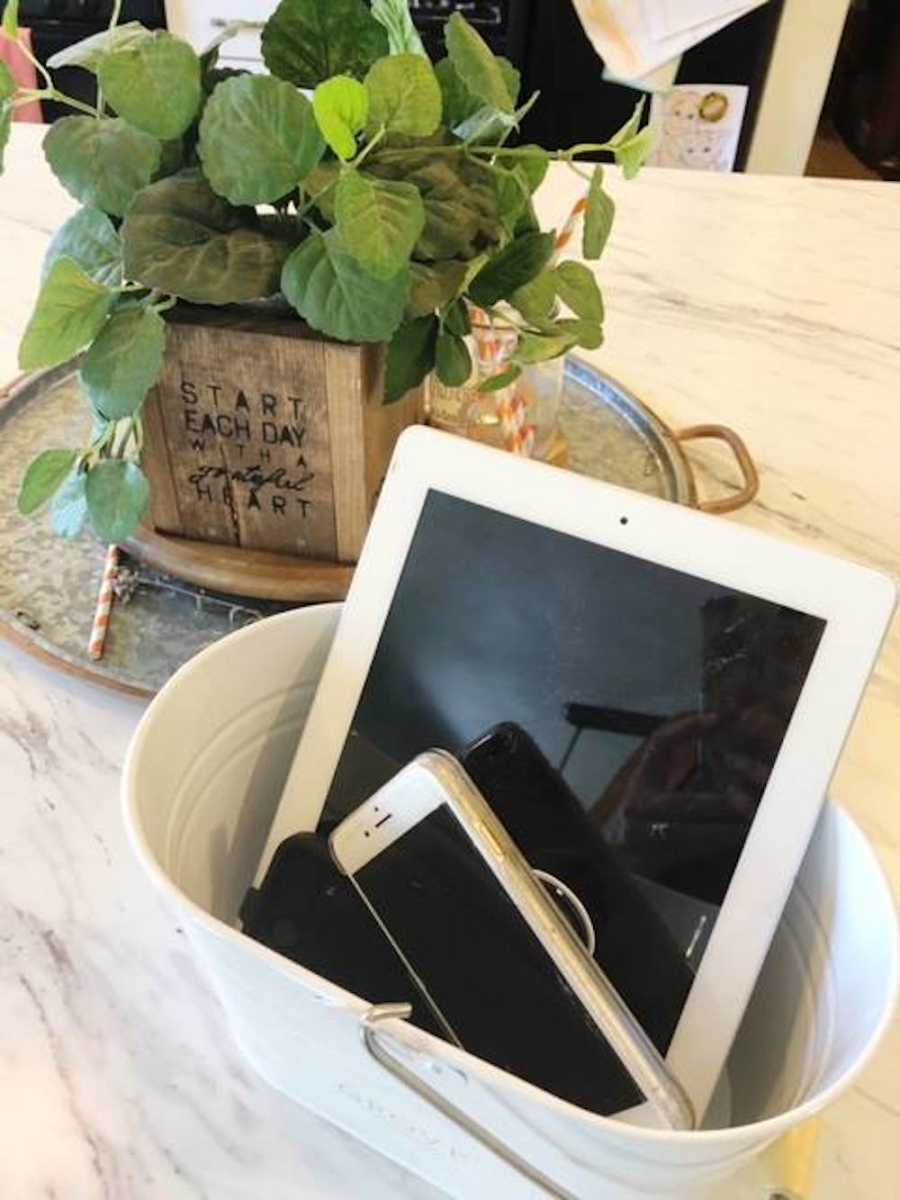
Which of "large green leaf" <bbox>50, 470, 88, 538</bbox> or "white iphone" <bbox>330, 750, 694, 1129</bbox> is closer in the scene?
"white iphone" <bbox>330, 750, 694, 1129</bbox>

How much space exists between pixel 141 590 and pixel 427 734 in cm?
24

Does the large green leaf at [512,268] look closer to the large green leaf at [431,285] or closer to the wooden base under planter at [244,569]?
the large green leaf at [431,285]

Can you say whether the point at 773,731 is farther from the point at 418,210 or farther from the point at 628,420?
the point at 628,420

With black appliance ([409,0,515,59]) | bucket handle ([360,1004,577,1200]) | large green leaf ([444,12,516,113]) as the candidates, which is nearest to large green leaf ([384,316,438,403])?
large green leaf ([444,12,516,113])

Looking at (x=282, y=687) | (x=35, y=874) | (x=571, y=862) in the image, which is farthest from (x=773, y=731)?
(x=35, y=874)

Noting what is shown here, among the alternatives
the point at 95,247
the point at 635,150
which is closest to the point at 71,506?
the point at 95,247

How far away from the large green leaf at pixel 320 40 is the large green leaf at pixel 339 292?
0.35 ft

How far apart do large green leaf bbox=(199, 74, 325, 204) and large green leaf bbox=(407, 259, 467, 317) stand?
7 centimetres

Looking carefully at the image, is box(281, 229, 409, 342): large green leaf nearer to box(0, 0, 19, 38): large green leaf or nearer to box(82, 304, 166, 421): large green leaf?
box(82, 304, 166, 421): large green leaf

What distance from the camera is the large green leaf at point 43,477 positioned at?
0.57 m

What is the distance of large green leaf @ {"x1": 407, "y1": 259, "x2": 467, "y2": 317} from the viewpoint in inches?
20.1

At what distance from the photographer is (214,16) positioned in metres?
2.08

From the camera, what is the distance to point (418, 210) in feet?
1.52

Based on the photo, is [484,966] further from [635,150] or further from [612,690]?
[635,150]
